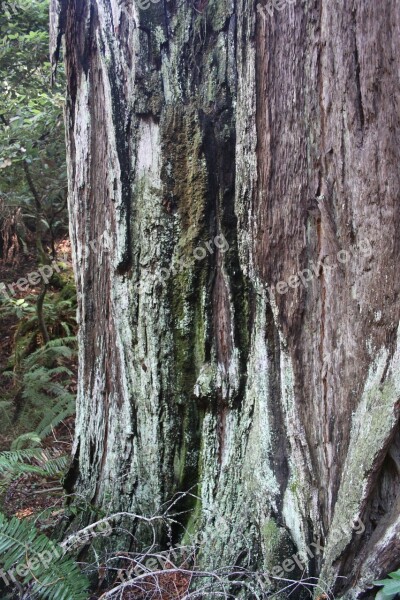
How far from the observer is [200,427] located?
2.43 metres

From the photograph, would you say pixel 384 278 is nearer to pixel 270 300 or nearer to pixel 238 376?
pixel 270 300

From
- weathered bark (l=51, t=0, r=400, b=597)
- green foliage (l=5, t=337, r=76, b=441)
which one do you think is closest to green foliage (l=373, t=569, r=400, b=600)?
weathered bark (l=51, t=0, r=400, b=597)

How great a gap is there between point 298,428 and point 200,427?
465 millimetres

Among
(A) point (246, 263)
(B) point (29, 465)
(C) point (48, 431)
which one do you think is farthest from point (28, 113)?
(A) point (246, 263)

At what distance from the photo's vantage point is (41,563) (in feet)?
7.15

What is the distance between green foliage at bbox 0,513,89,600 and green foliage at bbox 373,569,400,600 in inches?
43.5

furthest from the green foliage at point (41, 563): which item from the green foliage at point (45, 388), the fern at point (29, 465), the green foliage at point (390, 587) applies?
the green foliage at point (45, 388)

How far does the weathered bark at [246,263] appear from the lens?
1.99 meters

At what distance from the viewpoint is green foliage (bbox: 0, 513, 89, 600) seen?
2119mm

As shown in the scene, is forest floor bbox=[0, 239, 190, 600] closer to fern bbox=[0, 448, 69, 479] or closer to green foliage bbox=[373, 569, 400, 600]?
fern bbox=[0, 448, 69, 479]

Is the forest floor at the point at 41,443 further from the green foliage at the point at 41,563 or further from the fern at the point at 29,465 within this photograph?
the green foliage at the point at 41,563

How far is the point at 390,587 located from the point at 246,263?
49.1 inches

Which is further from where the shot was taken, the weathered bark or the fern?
the fern

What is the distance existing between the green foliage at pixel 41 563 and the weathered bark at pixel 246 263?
388 millimetres
